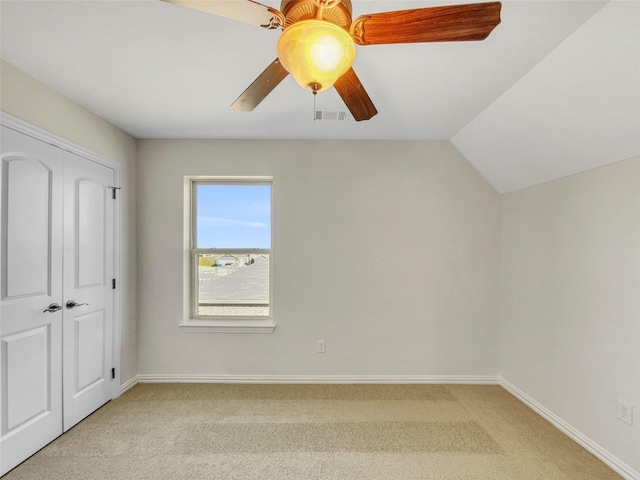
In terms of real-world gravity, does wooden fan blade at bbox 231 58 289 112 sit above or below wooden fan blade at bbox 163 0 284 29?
below

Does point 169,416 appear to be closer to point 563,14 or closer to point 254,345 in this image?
point 254,345

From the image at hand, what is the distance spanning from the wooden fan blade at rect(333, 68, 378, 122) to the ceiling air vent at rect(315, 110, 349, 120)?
936mm

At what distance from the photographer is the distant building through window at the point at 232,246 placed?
312 cm

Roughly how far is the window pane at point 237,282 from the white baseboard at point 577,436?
2479mm

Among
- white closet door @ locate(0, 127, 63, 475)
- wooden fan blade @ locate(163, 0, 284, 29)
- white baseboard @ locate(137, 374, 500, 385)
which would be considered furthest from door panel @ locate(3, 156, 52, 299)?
wooden fan blade @ locate(163, 0, 284, 29)

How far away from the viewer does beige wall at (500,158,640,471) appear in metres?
1.81

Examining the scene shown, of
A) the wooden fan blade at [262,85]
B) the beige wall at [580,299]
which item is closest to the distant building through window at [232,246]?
the wooden fan blade at [262,85]

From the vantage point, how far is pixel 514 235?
281 cm

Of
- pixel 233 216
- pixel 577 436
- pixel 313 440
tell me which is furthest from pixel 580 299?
pixel 233 216

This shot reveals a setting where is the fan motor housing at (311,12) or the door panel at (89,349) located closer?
the fan motor housing at (311,12)

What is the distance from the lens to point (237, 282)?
3133 millimetres

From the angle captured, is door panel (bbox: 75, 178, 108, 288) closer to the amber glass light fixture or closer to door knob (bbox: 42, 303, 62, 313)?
door knob (bbox: 42, 303, 62, 313)

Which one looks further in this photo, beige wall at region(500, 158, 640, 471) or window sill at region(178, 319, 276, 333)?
window sill at region(178, 319, 276, 333)

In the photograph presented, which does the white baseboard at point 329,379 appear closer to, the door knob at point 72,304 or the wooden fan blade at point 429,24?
the door knob at point 72,304
